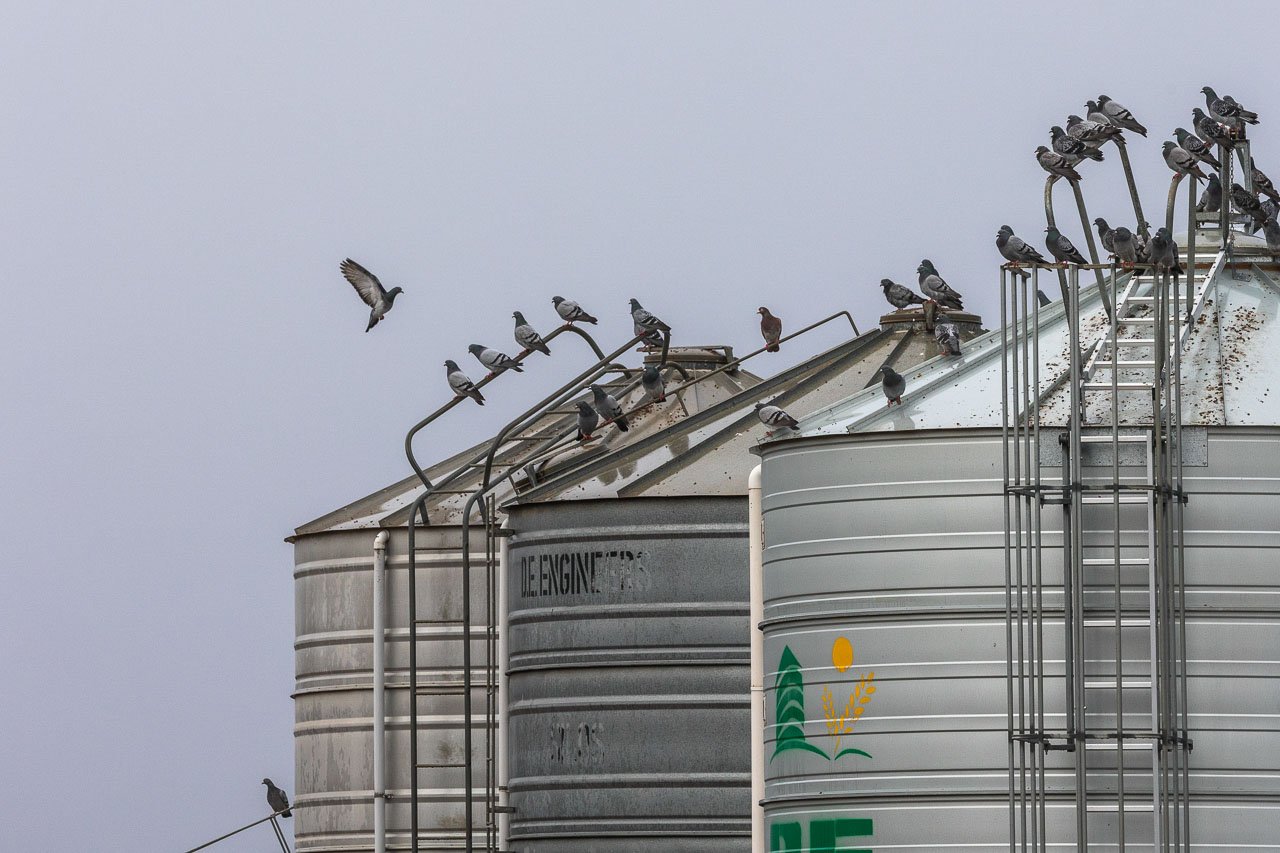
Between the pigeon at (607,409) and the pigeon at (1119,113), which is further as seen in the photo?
the pigeon at (607,409)

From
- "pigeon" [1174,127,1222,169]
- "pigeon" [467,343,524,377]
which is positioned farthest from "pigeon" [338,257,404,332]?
"pigeon" [1174,127,1222,169]

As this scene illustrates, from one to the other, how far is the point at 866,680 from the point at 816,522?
0.99 m

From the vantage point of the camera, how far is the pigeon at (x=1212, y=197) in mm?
17531

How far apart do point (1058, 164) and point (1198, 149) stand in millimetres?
1835

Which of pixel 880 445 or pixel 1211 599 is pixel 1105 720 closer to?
pixel 1211 599

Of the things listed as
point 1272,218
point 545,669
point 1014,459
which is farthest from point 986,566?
point 545,669

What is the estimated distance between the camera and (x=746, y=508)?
19.7m

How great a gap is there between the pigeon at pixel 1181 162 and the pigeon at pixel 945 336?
3218 mm

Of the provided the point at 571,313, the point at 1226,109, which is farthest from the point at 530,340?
the point at 1226,109

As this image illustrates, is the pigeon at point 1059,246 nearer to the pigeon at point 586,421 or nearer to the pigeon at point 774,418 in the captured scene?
the pigeon at point 774,418

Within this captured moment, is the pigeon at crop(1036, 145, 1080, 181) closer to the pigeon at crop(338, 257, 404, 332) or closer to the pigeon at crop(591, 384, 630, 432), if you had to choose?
the pigeon at crop(591, 384, 630, 432)

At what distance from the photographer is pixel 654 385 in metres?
22.4

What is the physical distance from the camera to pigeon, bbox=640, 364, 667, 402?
879 inches

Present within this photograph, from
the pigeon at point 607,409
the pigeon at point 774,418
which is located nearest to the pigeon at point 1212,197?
the pigeon at point 774,418
